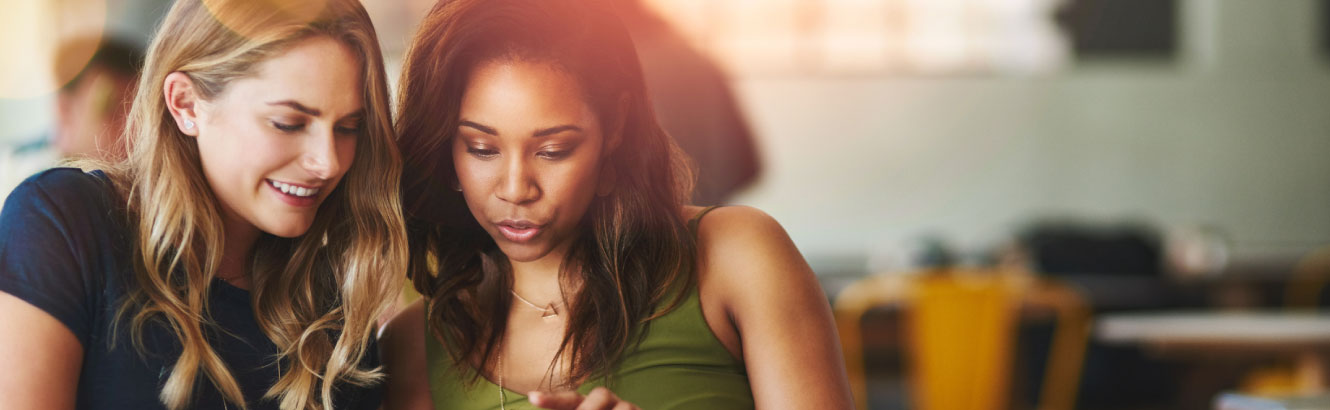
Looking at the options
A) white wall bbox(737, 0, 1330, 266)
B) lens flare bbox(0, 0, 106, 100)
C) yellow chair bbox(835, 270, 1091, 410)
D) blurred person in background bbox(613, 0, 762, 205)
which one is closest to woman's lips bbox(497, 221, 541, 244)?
blurred person in background bbox(613, 0, 762, 205)

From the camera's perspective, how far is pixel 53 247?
0.99m

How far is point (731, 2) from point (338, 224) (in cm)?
721

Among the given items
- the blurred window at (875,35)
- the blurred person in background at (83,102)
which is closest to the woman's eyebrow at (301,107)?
the blurred person in background at (83,102)

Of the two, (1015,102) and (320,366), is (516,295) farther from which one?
(1015,102)

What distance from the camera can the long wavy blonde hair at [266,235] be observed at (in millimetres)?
1038

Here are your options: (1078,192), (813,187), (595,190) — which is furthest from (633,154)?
(1078,192)

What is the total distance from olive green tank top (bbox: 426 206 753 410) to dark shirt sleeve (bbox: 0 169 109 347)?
1.28ft

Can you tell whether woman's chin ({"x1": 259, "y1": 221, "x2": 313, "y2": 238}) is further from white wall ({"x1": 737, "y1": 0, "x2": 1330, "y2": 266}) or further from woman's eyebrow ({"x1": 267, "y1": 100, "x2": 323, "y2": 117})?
white wall ({"x1": 737, "y1": 0, "x2": 1330, "y2": 266})

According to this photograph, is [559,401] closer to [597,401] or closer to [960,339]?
[597,401]

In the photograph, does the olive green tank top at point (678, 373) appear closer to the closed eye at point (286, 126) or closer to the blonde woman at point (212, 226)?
the blonde woman at point (212, 226)

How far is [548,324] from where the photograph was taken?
1181 mm

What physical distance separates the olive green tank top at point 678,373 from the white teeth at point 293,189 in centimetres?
28

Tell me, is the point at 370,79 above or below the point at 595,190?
above

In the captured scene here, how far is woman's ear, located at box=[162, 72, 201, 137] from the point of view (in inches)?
42.1
